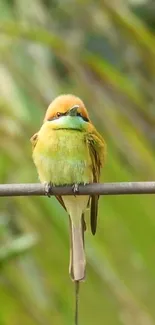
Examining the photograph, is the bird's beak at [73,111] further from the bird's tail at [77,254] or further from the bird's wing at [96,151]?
the bird's tail at [77,254]

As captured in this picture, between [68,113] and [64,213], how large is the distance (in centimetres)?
41

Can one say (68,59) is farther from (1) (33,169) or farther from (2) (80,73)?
(1) (33,169)

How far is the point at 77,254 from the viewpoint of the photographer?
1.20m

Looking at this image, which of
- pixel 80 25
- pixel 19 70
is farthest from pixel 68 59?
pixel 80 25

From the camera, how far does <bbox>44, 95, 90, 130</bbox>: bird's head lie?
4.12ft

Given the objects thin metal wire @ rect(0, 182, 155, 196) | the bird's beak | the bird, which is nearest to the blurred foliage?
the bird

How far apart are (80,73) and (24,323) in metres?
0.48

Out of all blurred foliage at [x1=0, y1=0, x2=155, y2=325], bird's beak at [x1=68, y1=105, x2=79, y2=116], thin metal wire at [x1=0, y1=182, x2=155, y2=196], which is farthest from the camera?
blurred foliage at [x1=0, y1=0, x2=155, y2=325]

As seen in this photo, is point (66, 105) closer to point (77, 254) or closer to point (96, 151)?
point (96, 151)

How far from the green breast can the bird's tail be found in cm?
6

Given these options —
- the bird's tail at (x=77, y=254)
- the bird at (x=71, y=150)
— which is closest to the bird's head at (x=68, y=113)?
the bird at (x=71, y=150)

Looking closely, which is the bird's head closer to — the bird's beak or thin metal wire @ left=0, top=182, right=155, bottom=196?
the bird's beak

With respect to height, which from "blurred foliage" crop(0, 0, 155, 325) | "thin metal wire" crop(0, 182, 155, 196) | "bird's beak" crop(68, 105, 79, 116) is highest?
"bird's beak" crop(68, 105, 79, 116)

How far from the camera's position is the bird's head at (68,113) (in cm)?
126
